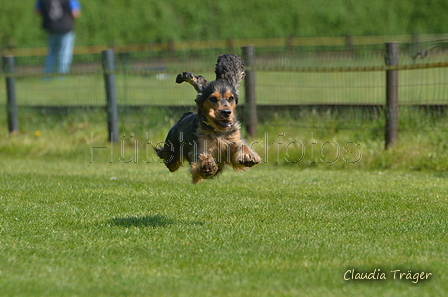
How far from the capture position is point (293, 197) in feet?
24.2

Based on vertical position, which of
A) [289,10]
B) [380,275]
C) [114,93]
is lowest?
[380,275]

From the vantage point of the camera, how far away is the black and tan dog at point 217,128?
5.96 metres

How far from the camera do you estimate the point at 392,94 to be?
978 cm

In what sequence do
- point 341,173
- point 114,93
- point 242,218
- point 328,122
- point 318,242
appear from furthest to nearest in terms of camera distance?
point 114,93 < point 328,122 < point 341,173 < point 242,218 < point 318,242

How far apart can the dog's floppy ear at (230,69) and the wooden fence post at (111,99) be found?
19.4ft

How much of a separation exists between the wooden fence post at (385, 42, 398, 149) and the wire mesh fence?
10 cm

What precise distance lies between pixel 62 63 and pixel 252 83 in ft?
14.2

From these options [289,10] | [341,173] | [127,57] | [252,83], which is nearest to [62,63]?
[127,57]

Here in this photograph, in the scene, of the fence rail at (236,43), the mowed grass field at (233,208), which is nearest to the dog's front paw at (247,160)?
the mowed grass field at (233,208)

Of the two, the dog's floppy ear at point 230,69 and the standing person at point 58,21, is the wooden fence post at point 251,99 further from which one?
the standing person at point 58,21

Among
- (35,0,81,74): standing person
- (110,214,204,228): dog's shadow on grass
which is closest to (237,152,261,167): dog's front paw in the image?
(110,214,204,228): dog's shadow on grass

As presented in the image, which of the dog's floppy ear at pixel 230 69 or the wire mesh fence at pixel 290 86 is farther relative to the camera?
the wire mesh fence at pixel 290 86

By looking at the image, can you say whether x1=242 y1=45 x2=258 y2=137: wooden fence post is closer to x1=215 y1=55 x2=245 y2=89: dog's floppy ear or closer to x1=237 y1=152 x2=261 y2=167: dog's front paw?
x1=215 y1=55 x2=245 y2=89: dog's floppy ear

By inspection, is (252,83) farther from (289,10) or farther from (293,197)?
(289,10)
